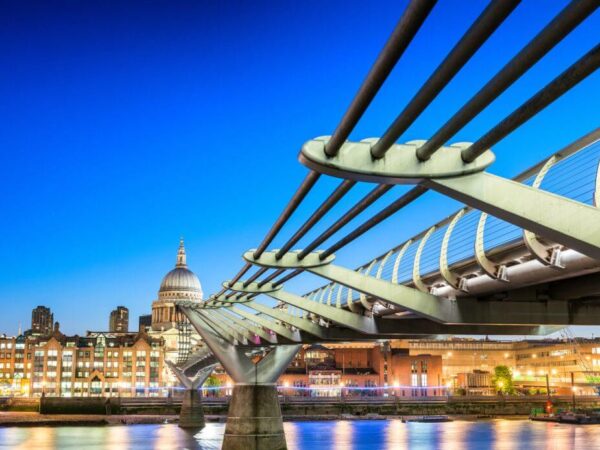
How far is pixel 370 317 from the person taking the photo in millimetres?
29250

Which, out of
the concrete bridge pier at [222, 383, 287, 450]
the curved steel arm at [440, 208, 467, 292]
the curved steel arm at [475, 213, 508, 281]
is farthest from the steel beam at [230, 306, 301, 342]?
the curved steel arm at [475, 213, 508, 281]

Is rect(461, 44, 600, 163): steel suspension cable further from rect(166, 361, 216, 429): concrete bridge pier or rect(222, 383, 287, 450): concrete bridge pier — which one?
rect(166, 361, 216, 429): concrete bridge pier

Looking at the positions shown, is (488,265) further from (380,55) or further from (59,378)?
(59,378)

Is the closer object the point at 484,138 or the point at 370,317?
the point at 484,138

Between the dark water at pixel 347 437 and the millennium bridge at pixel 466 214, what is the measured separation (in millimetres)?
31873

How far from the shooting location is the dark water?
2309 inches

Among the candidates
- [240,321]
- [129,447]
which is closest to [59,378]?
[129,447]

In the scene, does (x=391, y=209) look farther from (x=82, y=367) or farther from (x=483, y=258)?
(x=82, y=367)

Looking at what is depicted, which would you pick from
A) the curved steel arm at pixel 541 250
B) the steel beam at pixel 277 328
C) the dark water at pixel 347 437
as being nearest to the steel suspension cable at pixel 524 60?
the curved steel arm at pixel 541 250

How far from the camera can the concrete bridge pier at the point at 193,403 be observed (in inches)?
3179

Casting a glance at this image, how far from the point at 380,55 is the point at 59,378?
157843 mm

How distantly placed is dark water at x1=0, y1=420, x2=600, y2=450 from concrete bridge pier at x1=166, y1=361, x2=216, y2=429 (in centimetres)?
140

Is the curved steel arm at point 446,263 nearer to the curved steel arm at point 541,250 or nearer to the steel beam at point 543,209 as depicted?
the curved steel arm at point 541,250

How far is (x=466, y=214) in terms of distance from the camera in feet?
57.3
